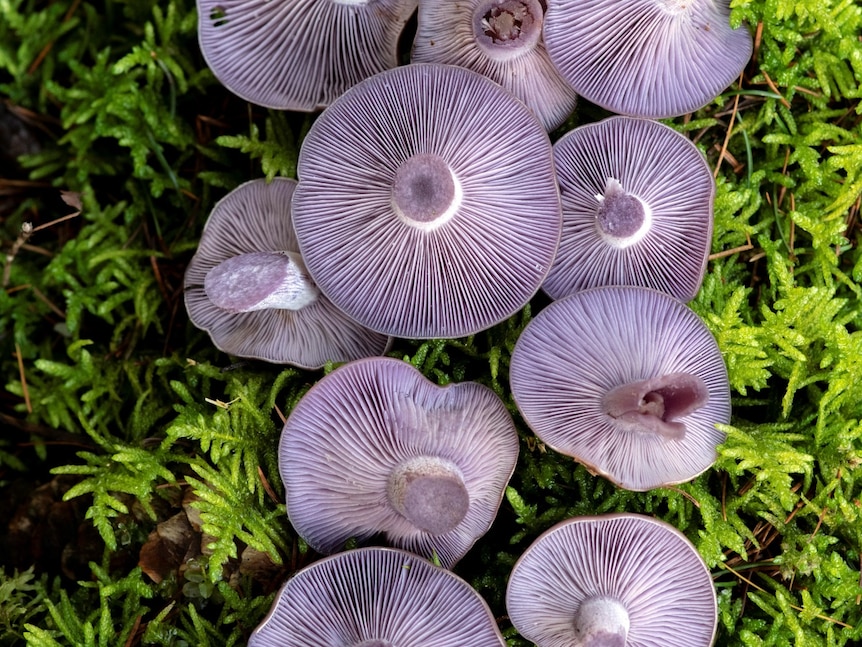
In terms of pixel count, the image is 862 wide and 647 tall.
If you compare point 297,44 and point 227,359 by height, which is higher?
point 297,44

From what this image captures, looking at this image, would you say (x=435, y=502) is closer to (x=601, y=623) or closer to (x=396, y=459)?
(x=396, y=459)

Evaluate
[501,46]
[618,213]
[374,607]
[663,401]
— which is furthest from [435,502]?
[501,46]

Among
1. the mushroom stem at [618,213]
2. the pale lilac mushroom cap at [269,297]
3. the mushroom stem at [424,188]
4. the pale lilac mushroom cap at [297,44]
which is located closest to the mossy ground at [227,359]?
the pale lilac mushroom cap at [269,297]

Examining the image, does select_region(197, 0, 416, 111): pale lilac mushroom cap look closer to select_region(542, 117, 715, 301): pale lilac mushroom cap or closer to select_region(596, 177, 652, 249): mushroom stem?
select_region(542, 117, 715, 301): pale lilac mushroom cap

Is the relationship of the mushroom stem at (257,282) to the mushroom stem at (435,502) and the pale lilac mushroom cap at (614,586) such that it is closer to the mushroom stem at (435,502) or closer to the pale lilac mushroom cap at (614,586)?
the mushroom stem at (435,502)

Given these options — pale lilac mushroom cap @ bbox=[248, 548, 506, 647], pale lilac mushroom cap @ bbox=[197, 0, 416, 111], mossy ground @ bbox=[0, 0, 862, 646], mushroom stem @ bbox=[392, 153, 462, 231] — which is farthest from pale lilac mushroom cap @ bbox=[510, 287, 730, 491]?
pale lilac mushroom cap @ bbox=[197, 0, 416, 111]

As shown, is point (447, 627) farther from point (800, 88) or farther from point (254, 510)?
point (800, 88)
